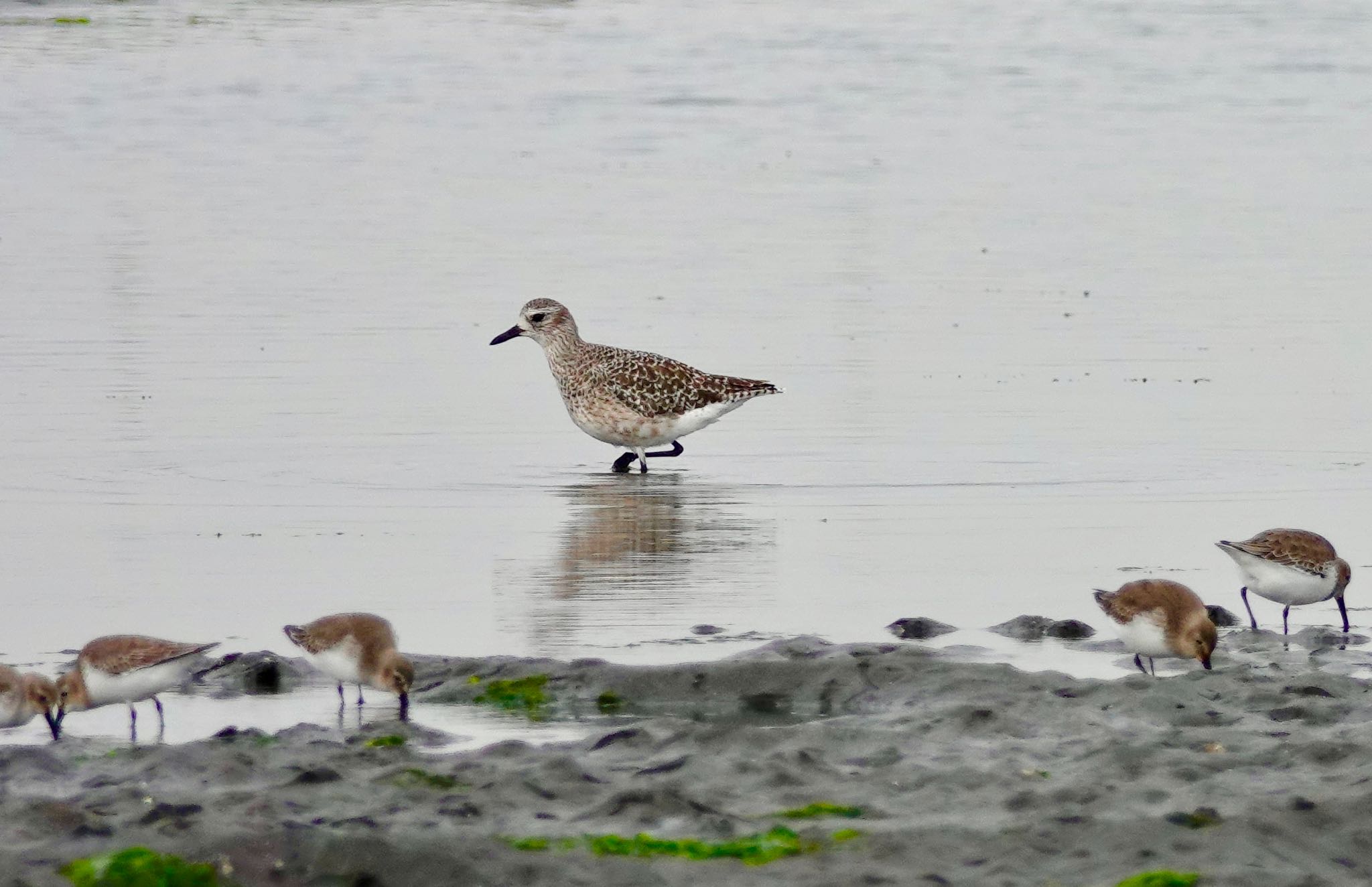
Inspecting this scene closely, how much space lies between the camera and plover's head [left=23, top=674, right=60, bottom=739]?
25.9ft

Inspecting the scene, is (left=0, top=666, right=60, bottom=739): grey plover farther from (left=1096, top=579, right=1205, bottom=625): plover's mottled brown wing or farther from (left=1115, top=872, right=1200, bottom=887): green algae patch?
(left=1096, top=579, right=1205, bottom=625): plover's mottled brown wing

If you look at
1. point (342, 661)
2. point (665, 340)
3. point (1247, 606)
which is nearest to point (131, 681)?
point (342, 661)

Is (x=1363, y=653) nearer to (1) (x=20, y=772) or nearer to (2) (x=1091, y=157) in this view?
(1) (x=20, y=772)

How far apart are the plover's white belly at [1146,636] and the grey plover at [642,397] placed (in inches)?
224

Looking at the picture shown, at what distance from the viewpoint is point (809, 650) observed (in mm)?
9203

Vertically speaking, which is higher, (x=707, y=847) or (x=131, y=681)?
(x=131, y=681)

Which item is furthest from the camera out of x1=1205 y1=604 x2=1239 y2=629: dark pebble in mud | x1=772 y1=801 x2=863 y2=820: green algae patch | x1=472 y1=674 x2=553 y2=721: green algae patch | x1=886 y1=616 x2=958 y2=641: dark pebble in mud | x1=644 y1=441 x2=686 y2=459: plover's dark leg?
x1=644 y1=441 x2=686 y2=459: plover's dark leg

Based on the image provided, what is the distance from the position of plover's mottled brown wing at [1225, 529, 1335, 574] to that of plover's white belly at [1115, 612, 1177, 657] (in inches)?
33.9

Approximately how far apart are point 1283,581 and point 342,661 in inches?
156

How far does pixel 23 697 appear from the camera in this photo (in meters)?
7.87

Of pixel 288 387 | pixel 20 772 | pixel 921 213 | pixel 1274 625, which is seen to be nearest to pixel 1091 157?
pixel 921 213

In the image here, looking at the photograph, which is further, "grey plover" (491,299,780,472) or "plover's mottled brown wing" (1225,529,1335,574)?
"grey plover" (491,299,780,472)

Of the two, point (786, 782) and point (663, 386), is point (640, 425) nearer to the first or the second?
point (663, 386)

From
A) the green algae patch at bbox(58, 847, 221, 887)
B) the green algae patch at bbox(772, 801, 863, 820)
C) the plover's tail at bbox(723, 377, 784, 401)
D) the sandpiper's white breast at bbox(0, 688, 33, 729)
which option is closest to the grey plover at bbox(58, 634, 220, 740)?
the sandpiper's white breast at bbox(0, 688, 33, 729)
